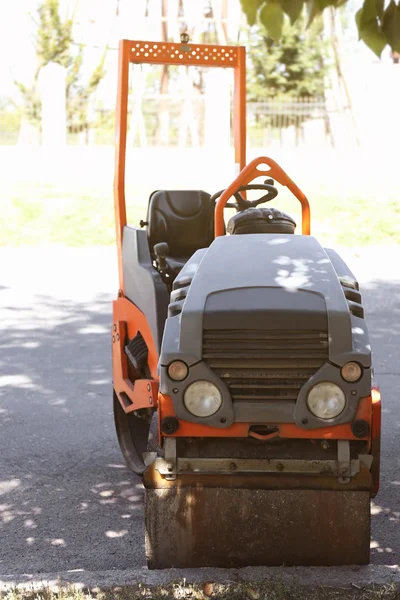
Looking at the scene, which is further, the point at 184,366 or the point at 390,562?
the point at 390,562

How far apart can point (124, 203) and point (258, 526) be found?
8.15ft

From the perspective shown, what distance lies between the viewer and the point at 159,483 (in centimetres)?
390

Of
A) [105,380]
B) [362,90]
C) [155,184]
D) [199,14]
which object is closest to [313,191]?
[155,184]

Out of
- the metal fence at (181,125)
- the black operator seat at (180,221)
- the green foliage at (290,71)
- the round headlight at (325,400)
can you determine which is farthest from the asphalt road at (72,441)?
the green foliage at (290,71)

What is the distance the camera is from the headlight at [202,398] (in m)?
3.81

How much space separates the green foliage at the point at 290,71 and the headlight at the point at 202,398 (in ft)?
137

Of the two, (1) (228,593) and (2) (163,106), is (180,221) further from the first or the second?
(2) (163,106)

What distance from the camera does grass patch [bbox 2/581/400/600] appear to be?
3.74m

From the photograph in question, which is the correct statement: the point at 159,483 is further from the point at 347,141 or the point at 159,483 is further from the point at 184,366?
the point at 347,141

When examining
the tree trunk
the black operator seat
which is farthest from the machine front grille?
the tree trunk

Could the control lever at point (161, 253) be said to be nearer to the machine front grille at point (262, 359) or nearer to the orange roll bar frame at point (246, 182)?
the orange roll bar frame at point (246, 182)

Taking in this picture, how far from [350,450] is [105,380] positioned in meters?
4.58

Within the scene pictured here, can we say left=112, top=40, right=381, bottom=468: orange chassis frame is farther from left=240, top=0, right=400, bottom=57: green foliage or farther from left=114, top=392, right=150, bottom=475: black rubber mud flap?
left=240, top=0, right=400, bottom=57: green foliage

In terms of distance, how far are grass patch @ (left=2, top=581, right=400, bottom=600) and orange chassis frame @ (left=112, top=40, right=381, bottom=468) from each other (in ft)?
1.68
